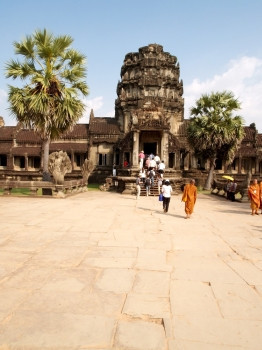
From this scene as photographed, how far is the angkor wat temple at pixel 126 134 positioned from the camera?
2842 cm

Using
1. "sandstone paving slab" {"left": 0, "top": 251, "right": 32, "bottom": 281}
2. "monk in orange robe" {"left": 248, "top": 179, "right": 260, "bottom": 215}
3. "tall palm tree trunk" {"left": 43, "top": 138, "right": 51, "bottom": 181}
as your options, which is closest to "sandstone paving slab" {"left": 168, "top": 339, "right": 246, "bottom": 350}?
"sandstone paving slab" {"left": 0, "top": 251, "right": 32, "bottom": 281}

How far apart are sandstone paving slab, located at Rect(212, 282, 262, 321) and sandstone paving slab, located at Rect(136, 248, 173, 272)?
948mm

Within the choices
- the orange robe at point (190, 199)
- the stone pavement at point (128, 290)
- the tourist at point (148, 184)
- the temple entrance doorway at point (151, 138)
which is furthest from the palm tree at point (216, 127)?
the stone pavement at point (128, 290)

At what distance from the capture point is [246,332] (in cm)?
274

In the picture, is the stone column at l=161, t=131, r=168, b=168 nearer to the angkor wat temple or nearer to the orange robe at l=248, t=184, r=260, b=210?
the angkor wat temple

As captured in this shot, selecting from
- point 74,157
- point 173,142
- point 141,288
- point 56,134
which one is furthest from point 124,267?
point 74,157

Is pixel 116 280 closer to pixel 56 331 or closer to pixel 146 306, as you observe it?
pixel 146 306

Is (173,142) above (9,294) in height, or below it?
above

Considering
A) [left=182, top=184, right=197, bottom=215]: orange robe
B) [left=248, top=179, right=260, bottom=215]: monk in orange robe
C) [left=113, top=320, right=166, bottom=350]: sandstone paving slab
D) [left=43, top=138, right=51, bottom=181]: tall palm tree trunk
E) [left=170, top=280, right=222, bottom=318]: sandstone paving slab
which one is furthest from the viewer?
[left=43, top=138, right=51, bottom=181]: tall palm tree trunk

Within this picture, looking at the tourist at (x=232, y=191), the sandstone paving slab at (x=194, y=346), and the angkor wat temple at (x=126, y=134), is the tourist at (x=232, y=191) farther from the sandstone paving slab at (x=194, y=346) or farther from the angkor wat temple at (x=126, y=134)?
the sandstone paving slab at (x=194, y=346)

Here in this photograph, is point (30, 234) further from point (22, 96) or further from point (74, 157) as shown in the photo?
point (74, 157)

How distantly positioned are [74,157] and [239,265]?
27812mm

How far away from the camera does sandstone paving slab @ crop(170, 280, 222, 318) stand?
3119 millimetres

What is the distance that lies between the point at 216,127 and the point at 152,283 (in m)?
21.2
